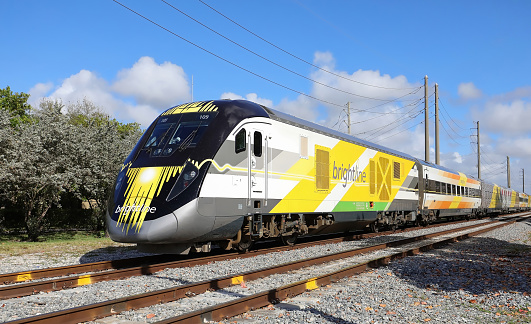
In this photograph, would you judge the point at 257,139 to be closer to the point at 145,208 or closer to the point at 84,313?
the point at 145,208

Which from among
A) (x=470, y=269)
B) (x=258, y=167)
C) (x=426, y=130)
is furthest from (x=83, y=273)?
(x=426, y=130)

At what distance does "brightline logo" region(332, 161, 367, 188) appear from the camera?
50.3 feet

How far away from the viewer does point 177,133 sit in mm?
10914

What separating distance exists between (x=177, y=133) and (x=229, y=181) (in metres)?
1.72

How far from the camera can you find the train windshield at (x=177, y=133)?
1059 centimetres

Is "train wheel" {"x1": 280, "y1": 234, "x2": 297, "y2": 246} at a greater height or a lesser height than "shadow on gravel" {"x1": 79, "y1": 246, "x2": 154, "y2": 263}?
greater

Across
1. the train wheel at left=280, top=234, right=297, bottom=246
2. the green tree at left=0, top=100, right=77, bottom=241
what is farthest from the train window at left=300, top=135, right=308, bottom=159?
the green tree at left=0, top=100, right=77, bottom=241

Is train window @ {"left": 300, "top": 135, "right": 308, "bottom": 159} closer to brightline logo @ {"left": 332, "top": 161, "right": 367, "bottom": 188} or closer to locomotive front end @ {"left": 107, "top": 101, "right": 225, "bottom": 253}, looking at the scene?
brightline logo @ {"left": 332, "top": 161, "right": 367, "bottom": 188}

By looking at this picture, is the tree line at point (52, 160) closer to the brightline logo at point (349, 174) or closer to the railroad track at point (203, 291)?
the brightline logo at point (349, 174)

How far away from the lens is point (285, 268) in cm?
970

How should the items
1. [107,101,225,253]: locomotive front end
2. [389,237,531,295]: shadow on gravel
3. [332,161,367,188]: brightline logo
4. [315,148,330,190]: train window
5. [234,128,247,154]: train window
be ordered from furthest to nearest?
[332,161,367,188]: brightline logo → [315,148,330,190]: train window → [234,128,247,154]: train window → [107,101,225,253]: locomotive front end → [389,237,531,295]: shadow on gravel

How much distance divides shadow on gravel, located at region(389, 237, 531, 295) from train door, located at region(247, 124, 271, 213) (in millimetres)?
3548

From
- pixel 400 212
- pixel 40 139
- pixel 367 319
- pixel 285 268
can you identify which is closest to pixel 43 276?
pixel 285 268

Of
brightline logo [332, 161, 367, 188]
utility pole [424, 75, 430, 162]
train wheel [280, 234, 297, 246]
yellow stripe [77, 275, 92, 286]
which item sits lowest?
yellow stripe [77, 275, 92, 286]
